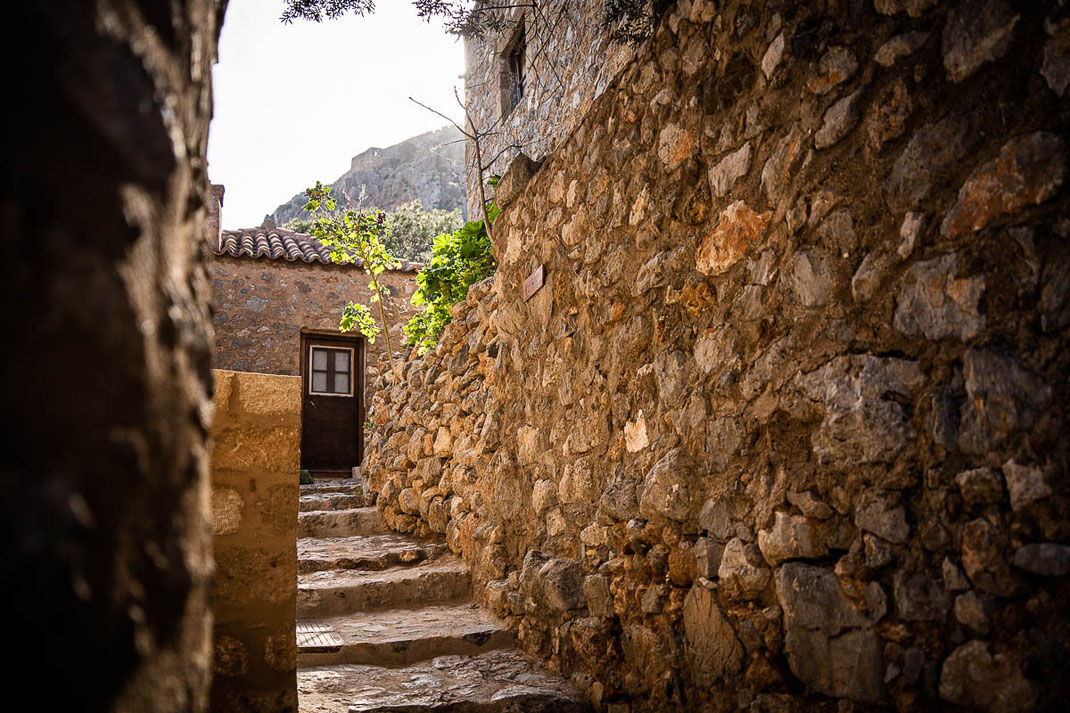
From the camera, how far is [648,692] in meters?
2.19

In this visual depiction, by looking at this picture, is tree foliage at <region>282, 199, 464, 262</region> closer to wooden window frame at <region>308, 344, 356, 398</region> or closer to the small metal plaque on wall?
wooden window frame at <region>308, 344, 356, 398</region>

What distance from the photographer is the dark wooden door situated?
26.0 feet

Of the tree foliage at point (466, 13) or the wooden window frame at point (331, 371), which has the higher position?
the tree foliage at point (466, 13)

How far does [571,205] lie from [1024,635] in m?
2.08

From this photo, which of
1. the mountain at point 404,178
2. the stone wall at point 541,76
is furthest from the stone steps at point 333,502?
the mountain at point 404,178

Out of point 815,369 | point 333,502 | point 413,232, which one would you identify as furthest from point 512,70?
point 413,232

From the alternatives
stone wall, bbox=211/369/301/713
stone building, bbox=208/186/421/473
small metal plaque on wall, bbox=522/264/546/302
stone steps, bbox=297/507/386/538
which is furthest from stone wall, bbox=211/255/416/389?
stone wall, bbox=211/369/301/713

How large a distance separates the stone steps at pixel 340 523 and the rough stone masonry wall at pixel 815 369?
208 cm

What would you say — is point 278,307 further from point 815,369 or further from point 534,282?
point 815,369

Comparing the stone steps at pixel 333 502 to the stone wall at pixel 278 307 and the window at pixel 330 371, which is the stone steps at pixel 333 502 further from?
the window at pixel 330 371

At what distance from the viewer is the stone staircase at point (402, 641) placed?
8.18ft

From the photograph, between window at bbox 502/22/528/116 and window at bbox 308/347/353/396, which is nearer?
window at bbox 502/22/528/116

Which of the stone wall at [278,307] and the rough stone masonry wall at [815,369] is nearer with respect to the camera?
the rough stone masonry wall at [815,369]

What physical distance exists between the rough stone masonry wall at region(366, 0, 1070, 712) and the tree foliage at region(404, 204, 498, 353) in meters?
1.97
